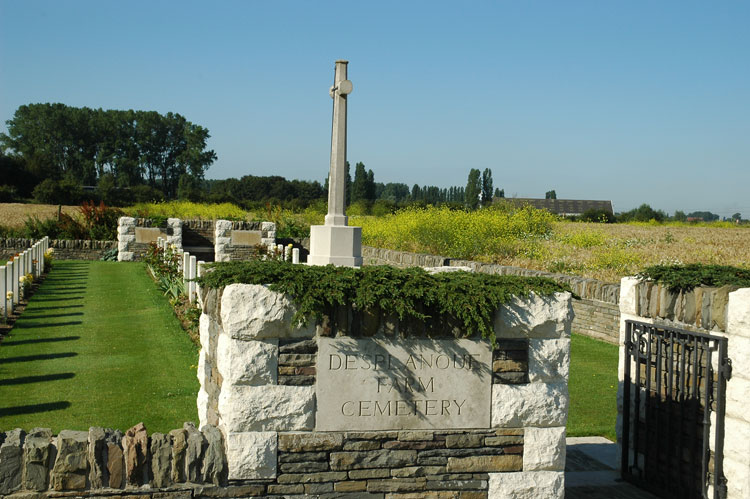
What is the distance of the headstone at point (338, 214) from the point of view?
7.89 meters

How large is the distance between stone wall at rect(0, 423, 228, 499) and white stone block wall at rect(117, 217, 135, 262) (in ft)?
57.8

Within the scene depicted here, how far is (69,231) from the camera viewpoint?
21.9 metres

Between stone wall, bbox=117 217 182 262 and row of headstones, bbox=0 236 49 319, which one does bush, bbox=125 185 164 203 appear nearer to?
stone wall, bbox=117 217 182 262

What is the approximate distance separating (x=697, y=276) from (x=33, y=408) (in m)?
5.37

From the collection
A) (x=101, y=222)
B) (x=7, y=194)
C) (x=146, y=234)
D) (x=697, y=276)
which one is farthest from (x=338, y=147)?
(x=7, y=194)

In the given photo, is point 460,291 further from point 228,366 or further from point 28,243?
point 28,243

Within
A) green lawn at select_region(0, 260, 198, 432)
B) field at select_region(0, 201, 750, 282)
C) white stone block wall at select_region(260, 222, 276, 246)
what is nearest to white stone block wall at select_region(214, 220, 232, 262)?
white stone block wall at select_region(260, 222, 276, 246)

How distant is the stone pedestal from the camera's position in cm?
788

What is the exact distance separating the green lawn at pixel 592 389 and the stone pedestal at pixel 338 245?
112 inches

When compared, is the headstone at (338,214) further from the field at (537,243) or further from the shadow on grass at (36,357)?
the field at (537,243)

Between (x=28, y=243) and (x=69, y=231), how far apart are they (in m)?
1.78

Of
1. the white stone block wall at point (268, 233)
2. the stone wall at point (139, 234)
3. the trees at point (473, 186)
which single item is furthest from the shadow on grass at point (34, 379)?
the trees at point (473, 186)

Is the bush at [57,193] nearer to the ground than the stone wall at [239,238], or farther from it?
farther from it

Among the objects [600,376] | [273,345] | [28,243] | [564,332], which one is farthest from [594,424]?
[28,243]
